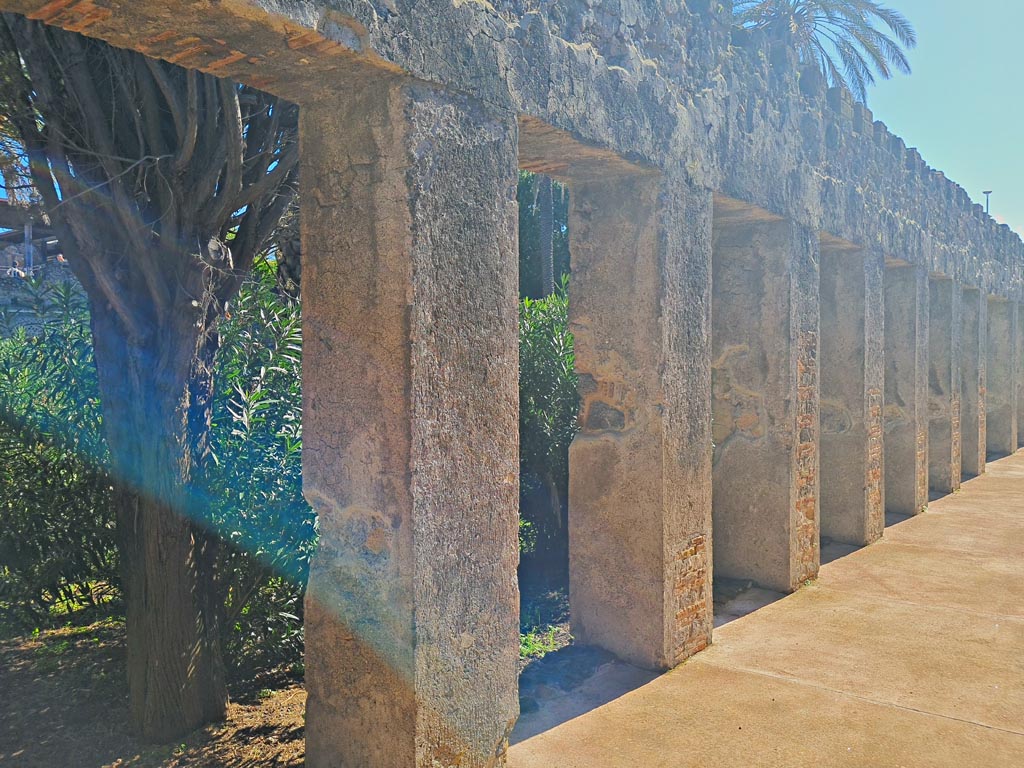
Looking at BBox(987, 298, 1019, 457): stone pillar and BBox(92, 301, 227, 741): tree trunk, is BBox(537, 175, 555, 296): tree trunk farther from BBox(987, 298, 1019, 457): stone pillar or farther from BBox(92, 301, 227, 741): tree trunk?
BBox(987, 298, 1019, 457): stone pillar

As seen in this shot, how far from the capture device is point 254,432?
13.0ft

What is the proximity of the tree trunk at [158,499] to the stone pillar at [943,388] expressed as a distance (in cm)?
792

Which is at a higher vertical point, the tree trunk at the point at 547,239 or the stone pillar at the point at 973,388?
the tree trunk at the point at 547,239

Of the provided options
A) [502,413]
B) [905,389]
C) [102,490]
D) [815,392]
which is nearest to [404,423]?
[502,413]

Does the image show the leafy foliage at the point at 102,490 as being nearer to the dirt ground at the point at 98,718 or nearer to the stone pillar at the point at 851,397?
the dirt ground at the point at 98,718

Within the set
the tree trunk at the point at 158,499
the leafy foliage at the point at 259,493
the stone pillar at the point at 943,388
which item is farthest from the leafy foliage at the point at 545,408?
the stone pillar at the point at 943,388

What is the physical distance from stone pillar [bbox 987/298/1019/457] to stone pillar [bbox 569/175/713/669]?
9.89m

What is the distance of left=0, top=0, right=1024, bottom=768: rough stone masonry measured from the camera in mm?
2590

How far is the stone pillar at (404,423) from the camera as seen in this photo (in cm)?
259

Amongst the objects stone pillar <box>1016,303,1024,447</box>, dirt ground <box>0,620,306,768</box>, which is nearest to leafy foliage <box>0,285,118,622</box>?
dirt ground <box>0,620,306,768</box>

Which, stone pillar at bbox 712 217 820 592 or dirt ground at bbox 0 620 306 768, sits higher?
stone pillar at bbox 712 217 820 592

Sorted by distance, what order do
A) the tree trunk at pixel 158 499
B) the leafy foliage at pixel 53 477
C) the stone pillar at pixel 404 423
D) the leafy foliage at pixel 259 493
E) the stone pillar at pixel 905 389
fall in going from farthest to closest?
the stone pillar at pixel 905 389 → the leafy foliage at pixel 53 477 → the leafy foliage at pixel 259 493 → the tree trunk at pixel 158 499 → the stone pillar at pixel 404 423

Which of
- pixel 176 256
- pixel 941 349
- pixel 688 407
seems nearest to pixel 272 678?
pixel 176 256

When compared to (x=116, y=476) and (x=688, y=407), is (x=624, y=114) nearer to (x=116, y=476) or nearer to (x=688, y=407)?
(x=688, y=407)
